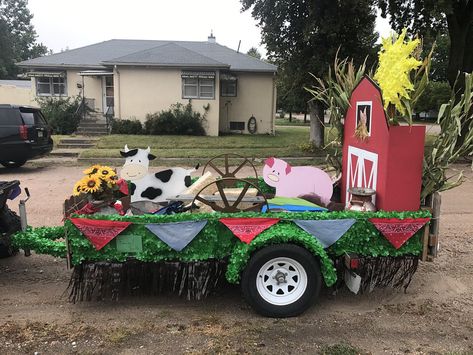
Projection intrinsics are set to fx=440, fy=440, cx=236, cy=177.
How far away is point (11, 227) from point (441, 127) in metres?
4.39

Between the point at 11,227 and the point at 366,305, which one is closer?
the point at 366,305

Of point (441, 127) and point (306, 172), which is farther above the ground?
point (441, 127)

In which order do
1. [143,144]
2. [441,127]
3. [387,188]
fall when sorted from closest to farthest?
[387,188], [441,127], [143,144]

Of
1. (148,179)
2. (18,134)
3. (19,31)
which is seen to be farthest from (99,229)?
(19,31)

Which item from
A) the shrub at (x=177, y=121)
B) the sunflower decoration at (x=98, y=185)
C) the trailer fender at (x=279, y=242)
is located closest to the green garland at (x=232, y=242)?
the trailer fender at (x=279, y=242)

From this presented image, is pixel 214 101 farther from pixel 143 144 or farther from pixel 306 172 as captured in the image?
pixel 306 172

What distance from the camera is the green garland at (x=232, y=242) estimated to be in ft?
12.2

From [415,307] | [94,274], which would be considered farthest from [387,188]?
[94,274]

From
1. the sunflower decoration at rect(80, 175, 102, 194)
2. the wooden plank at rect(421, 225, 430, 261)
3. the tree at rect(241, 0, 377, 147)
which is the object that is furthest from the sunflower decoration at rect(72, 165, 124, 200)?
the tree at rect(241, 0, 377, 147)

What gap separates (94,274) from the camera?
380 centimetres

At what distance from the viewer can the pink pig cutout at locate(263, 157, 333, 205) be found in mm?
5027

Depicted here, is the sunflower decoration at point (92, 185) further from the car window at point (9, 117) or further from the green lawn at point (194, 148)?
the green lawn at point (194, 148)

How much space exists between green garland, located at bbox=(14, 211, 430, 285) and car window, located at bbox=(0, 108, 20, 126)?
981 centimetres

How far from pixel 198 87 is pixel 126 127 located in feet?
13.3
